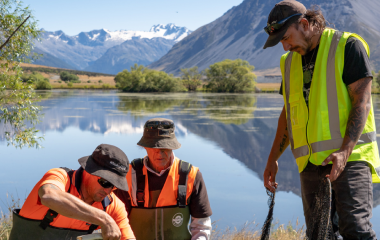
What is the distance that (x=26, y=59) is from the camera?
792 centimetres

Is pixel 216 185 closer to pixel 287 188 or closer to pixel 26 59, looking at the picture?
pixel 287 188

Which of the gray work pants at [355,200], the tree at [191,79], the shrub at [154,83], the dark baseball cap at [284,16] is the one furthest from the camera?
the tree at [191,79]

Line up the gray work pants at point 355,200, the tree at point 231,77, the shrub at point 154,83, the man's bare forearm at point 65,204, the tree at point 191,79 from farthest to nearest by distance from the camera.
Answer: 1. the tree at point 191,79
2. the shrub at point 154,83
3. the tree at point 231,77
4. the gray work pants at point 355,200
5. the man's bare forearm at point 65,204

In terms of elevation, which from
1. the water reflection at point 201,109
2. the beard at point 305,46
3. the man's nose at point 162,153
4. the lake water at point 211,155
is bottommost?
the lake water at point 211,155

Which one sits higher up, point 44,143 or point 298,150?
point 298,150

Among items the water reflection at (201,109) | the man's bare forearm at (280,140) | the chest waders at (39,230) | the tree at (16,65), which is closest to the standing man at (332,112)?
the man's bare forearm at (280,140)

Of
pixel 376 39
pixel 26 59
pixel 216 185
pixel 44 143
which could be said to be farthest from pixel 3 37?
pixel 376 39

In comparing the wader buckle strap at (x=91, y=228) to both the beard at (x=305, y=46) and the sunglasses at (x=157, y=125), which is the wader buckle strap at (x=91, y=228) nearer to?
the sunglasses at (x=157, y=125)

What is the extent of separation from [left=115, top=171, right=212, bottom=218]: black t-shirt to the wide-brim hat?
21 cm

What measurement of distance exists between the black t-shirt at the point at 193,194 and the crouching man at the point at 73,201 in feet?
1.49

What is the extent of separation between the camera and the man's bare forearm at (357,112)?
1868mm

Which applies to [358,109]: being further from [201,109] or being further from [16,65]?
[201,109]

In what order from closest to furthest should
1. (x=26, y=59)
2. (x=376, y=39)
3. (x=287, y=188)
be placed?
(x=26, y=59)
(x=287, y=188)
(x=376, y=39)

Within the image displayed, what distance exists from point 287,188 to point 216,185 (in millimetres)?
1730
